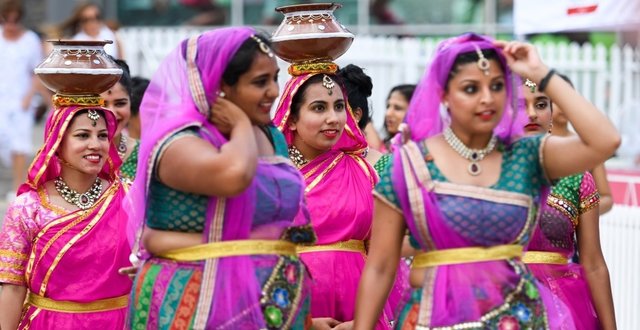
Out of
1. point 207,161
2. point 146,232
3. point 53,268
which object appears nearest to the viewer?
point 207,161

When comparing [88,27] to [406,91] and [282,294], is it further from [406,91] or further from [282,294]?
[282,294]

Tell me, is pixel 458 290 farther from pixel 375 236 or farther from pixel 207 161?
pixel 207 161

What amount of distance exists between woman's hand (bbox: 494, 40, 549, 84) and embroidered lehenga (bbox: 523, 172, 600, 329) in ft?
4.56

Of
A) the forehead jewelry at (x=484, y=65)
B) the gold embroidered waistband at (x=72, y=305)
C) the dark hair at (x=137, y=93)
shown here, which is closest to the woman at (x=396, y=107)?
the dark hair at (x=137, y=93)

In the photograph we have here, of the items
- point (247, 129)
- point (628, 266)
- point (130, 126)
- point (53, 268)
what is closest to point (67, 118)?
point (53, 268)

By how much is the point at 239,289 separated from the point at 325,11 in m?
1.82

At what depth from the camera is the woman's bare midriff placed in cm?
476

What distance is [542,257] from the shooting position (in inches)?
238

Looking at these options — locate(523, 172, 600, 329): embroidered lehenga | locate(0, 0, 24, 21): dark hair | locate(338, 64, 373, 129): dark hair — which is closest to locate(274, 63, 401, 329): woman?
locate(338, 64, 373, 129): dark hair

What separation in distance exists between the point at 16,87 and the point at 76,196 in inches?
293

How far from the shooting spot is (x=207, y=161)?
4520 mm

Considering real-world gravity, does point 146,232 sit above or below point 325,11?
below

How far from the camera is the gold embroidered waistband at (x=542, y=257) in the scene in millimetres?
6020

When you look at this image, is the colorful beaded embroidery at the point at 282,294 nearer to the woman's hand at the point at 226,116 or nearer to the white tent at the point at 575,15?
the woman's hand at the point at 226,116
